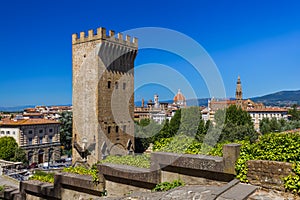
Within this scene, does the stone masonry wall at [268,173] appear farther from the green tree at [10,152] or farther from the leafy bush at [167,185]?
the green tree at [10,152]

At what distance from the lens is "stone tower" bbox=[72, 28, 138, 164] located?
80.9ft

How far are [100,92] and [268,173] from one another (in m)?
21.3

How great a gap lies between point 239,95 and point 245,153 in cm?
7566

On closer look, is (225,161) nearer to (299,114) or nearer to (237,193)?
(237,193)

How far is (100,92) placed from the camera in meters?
24.8

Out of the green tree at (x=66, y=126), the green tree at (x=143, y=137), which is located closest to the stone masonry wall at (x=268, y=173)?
the green tree at (x=143, y=137)

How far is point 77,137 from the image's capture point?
26234mm

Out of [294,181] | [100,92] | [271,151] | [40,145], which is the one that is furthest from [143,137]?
[294,181]

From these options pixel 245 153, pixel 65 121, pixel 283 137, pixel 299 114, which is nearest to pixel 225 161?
pixel 245 153

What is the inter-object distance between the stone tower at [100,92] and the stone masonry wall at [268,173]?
2080 cm

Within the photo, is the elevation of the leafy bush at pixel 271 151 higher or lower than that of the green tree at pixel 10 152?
higher

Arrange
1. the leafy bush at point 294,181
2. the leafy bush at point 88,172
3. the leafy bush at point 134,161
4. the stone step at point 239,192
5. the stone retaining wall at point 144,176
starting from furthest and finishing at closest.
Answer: the leafy bush at point 88,172 → the leafy bush at point 134,161 → the stone retaining wall at point 144,176 → the leafy bush at point 294,181 → the stone step at point 239,192

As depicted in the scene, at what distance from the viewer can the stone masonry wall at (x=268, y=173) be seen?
14.4 ft

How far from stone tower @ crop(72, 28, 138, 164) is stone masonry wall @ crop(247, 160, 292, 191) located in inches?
819
